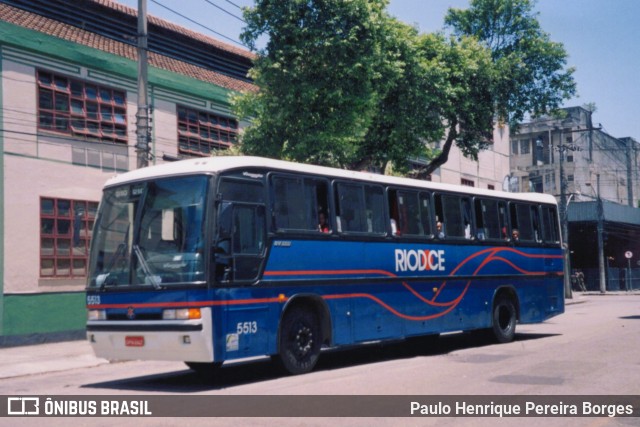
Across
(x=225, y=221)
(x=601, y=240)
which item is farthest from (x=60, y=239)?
(x=601, y=240)

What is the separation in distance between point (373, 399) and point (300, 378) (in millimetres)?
2585

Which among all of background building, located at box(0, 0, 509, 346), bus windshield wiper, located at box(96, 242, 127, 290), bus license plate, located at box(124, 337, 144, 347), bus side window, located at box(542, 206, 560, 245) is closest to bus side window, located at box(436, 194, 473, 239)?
bus side window, located at box(542, 206, 560, 245)

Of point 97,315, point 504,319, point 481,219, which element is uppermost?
point 481,219

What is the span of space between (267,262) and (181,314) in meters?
1.66

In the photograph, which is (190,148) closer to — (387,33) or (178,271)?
(387,33)

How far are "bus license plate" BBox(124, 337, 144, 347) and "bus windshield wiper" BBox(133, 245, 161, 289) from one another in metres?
0.82

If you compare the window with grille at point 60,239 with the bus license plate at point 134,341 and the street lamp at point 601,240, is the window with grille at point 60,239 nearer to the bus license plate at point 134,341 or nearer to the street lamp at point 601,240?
the bus license plate at point 134,341

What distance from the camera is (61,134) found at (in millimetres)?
21375

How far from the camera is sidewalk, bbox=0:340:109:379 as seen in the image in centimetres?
1539

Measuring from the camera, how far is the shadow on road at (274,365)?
1165cm

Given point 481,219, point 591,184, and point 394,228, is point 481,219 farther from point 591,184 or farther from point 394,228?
point 591,184

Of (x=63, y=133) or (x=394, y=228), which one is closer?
(x=394, y=228)

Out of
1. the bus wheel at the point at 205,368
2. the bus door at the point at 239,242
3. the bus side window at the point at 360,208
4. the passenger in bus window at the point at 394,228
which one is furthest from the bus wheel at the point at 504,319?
the bus door at the point at 239,242

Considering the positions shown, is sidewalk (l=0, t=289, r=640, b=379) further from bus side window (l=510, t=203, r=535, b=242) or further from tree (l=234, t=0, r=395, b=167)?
bus side window (l=510, t=203, r=535, b=242)
